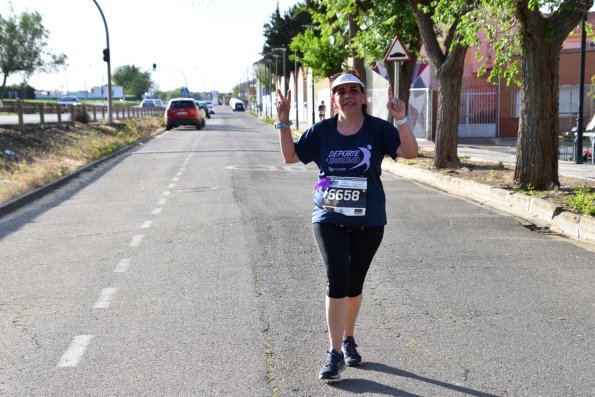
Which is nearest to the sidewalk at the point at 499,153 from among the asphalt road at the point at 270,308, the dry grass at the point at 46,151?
the asphalt road at the point at 270,308

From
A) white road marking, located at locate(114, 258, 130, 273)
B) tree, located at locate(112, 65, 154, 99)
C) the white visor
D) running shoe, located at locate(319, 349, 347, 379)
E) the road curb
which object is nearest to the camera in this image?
running shoe, located at locate(319, 349, 347, 379)

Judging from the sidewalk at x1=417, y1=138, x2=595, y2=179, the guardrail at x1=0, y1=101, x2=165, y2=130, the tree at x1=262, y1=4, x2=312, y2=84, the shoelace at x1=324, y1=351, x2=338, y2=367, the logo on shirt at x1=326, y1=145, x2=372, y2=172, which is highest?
the tree at x1=262, y1=4, x2=312, y2=84

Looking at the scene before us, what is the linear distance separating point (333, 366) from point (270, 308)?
5.19 ft

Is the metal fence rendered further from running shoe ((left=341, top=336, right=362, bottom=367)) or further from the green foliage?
running shoe ((left=341, top=336, right=362, bottom=367))

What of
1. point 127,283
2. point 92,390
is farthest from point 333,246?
point 127,283

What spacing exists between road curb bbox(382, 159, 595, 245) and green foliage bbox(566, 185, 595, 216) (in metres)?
0.20

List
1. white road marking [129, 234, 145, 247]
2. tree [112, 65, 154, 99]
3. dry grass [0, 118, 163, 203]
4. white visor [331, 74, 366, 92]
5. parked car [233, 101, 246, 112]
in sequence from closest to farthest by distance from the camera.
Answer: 1. white visor [331, 74, 366, 92]
2. white road marking [129, 234, 145, 247]
3. dry grass [0, 118, 163, 203]
4. parked car [233, 101, 246, 112]
5. tree [112, 65, 154, 99]


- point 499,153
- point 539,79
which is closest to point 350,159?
point 539,79

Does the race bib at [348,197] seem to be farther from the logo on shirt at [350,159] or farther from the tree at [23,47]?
the tree at [23,47]

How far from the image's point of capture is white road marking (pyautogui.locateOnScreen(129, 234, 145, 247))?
29.2 ft

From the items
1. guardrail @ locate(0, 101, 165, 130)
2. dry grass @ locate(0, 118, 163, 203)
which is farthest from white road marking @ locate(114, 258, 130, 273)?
guardrail @ locate(0, 101, 165, 130)

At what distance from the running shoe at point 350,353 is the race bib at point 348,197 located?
84 cm

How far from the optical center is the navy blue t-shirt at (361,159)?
4.50 metres

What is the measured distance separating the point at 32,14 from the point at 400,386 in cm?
9447
